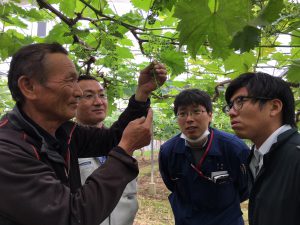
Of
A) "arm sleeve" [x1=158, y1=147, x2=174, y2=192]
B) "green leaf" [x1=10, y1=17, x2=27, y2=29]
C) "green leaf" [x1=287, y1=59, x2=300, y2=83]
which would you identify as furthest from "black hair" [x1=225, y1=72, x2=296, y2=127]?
"green leaf" [x1=10, y1=17, x2=27, y2=29]

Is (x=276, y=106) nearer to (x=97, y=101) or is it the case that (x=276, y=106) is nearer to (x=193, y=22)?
(x=193, y=22)

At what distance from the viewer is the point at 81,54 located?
2.03 m

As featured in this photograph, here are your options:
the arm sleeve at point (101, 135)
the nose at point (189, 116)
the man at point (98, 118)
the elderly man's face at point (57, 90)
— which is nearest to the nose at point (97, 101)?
the man at point (98, 118)

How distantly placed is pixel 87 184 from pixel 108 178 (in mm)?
68

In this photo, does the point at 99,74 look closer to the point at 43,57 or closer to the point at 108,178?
the point at 43,57

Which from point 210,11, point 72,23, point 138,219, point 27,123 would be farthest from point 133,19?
point 138,219

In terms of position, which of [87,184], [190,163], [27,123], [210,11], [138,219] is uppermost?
[210,11]

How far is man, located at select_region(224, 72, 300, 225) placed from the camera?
1.30 metres

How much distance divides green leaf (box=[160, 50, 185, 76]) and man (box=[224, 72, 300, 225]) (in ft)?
0.95

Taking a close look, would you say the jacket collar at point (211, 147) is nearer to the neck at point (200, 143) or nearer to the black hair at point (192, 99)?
the neck at point (200, 143)

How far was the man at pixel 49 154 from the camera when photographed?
3.20 feet

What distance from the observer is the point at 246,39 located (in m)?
1.16

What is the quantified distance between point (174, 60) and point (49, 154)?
2.88 feet

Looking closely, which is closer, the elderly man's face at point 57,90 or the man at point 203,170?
the elderly man's face at point 57,90
